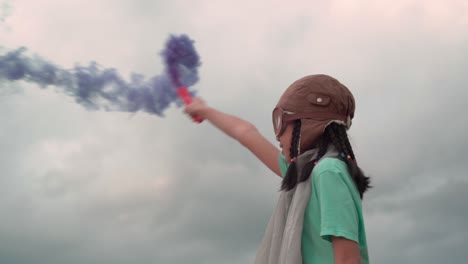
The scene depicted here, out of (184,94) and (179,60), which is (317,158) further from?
(179,60)

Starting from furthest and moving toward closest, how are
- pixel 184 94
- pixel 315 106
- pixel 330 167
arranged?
pixel 184 94
pixel 315 106
pixel 330 167

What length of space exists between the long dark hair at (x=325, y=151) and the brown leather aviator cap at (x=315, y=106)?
0.24 ft

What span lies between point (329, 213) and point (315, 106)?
1323 mm

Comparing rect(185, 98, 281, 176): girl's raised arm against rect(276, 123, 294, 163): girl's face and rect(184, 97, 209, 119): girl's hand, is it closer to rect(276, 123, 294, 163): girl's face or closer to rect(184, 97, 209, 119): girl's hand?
rect(184, 97, 209, 119): girl's hand

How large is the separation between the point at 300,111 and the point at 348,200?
1.22m

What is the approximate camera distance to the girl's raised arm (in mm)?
7117

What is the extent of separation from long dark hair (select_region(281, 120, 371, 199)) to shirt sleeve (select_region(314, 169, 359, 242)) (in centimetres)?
29

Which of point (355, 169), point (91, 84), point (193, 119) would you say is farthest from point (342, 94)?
point (91, 84)

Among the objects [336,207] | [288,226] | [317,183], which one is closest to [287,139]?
[317,183]

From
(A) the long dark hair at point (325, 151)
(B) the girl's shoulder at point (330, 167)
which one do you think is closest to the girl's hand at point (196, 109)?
(A) the long dark hair at point (325, 151)

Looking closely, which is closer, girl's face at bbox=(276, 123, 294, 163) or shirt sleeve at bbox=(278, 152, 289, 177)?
girl's face at bbox=(276, 123, 294, 163)

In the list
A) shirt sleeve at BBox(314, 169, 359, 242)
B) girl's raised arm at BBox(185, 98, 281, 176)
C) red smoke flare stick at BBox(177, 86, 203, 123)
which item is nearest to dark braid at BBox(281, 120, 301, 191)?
shirt sleeve at BBox(314, 169, 359, 242)

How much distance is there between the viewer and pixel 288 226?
18.2 ft

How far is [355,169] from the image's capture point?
18.7 ft
